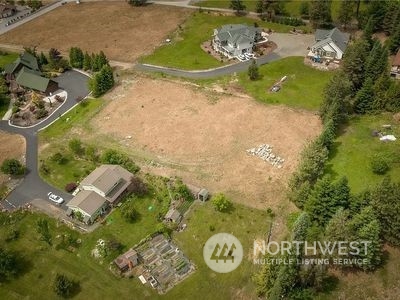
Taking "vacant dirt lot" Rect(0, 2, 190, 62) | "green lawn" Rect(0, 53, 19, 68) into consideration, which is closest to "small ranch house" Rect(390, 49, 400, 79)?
"vacant dirt lot" Rect(0, 2, 190, 62)

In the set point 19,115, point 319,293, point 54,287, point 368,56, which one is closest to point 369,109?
point 368,56

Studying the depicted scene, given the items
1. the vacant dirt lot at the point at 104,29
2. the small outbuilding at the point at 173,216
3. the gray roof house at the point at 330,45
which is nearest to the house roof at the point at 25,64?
the vacant dirt lot at the point at 104,29

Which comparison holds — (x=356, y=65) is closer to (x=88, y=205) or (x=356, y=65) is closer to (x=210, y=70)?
(x=210, y=70)

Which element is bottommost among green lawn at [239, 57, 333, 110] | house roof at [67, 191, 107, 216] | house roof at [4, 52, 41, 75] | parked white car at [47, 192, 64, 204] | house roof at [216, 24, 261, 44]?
parked white car at [47, 192, 64, 204]

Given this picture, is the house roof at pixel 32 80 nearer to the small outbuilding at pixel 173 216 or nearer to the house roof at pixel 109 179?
the house roof at pixel 109 179

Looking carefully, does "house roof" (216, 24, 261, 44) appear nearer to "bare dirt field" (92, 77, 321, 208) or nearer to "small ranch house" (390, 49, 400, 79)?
"bare dirt field" (92, 77, 321, 208)

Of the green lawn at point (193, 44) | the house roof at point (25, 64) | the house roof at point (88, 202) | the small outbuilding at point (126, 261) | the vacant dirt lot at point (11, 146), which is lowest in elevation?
the small outbuilding at point (126, 261)

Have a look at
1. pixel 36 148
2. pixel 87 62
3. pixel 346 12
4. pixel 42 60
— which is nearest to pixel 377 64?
pixel 346 12
